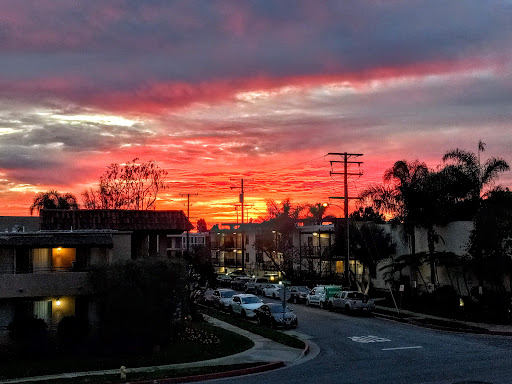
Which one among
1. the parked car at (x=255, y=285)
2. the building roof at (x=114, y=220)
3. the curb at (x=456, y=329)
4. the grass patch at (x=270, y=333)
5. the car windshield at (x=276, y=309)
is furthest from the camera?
the parked car at (x=255, y=285)

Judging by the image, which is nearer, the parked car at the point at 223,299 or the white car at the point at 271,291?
the parked car at the point at 223,299

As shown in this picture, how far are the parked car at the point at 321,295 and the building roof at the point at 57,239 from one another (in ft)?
72.5

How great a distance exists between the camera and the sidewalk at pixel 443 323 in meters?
34.0

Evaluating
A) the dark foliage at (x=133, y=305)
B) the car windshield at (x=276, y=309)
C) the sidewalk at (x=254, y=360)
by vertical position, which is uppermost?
the dark foliage at (x=133, y=305)

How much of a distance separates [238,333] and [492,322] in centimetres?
1523

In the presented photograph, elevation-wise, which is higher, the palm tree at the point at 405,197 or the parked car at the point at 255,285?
the palm tree at the point at 405,197

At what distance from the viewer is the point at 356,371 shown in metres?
22.6

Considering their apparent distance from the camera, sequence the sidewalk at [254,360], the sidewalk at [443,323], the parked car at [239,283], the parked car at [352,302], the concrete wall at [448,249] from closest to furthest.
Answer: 1. the sidewalk at [254,360]
2. the sidewalk at [443,323]
3. the parked car at [352,302]
4. the concrete wall at [448,249]
5. the parked car at [239,283]

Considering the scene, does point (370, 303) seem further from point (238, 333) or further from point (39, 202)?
point (39, 202)

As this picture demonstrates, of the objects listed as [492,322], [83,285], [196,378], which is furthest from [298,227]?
[196,378]

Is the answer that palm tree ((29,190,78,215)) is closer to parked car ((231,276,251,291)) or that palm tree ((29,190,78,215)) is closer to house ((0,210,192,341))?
parked car ((231,276,251,291))

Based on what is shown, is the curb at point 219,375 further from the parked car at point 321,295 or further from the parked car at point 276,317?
the parked car at point 321,295

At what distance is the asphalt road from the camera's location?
835 inches

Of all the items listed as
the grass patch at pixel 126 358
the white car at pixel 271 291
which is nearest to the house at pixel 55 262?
the grass patch at pixel 126 358
